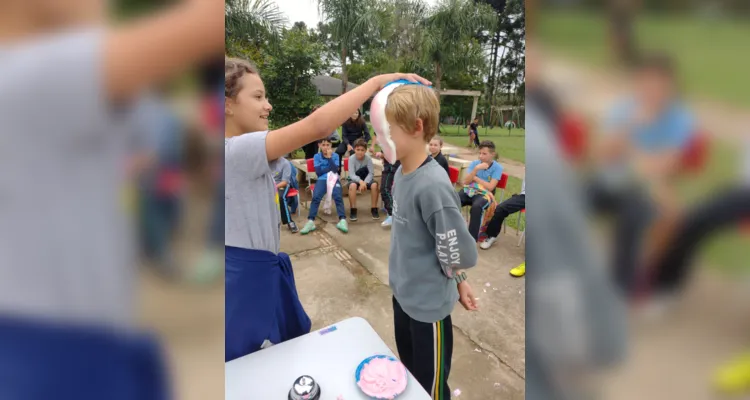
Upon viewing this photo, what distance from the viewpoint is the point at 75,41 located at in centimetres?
29

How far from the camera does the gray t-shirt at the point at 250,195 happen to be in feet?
4.33

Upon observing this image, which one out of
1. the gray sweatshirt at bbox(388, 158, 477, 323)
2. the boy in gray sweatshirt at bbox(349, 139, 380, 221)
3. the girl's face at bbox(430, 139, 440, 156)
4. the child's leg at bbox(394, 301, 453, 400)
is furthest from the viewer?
the boy in gray sweatshirt at bbox(349, 139, 380, 221)

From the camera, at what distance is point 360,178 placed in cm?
664

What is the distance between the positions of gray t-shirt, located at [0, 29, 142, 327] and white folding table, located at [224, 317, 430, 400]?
1.13m

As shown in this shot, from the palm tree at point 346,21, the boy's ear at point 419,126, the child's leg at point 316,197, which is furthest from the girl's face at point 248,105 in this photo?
the palm tree at point 346,21

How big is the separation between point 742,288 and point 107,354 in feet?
1.57

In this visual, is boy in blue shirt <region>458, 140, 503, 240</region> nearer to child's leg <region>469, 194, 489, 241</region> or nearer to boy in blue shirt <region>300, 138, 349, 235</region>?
child's leg <region>469, 194, 489, 241</region>

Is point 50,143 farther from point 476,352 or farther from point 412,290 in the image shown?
point 476,352

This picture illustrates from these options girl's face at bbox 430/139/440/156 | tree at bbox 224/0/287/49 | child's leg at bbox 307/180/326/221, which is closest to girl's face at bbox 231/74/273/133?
girl's face at bbox 430/139/440/156

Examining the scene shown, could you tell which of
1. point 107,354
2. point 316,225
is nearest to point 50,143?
point 107,354

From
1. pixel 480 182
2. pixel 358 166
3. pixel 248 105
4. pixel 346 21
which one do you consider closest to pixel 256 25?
pixel 346 21

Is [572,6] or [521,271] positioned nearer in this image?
[572,6]

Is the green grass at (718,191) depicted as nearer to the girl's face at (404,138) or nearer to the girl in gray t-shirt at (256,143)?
the girl in gray t-shirt at (256,143)

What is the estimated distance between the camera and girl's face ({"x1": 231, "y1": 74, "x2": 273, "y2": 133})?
1.62m
